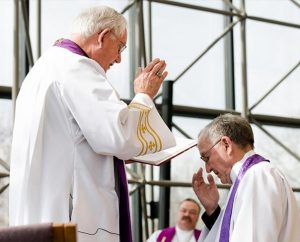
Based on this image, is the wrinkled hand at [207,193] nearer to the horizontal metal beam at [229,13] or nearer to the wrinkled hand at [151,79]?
the wrinkled hand at [151,79]

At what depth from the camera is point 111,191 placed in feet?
11.3

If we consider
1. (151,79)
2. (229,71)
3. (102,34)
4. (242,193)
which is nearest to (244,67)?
(229,71)

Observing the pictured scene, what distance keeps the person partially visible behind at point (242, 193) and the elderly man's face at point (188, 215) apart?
357 cm

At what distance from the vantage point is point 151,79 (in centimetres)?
365

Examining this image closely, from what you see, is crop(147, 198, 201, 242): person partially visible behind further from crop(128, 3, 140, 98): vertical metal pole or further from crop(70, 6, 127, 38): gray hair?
crop(70, 6, 127, 38): gray hair

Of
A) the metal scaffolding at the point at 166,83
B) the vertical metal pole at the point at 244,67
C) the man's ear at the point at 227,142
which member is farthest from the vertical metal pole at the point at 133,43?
the man's ear at the point at 227,142

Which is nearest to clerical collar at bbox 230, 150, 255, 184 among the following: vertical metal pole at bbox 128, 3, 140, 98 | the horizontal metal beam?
vertical metal pole at bbox 128, 3, 140, 98

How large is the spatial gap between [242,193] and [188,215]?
13.2ft

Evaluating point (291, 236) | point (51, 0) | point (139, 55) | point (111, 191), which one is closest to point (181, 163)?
point (139, 55)

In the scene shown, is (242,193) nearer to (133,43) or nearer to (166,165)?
(166,165)

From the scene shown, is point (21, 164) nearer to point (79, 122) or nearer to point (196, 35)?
point (79, 122)

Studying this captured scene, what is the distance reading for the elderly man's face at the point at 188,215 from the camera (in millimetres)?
8008

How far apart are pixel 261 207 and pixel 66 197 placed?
104cm

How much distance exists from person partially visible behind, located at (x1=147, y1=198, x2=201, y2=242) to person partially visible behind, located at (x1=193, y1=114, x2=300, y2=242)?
137 inches
